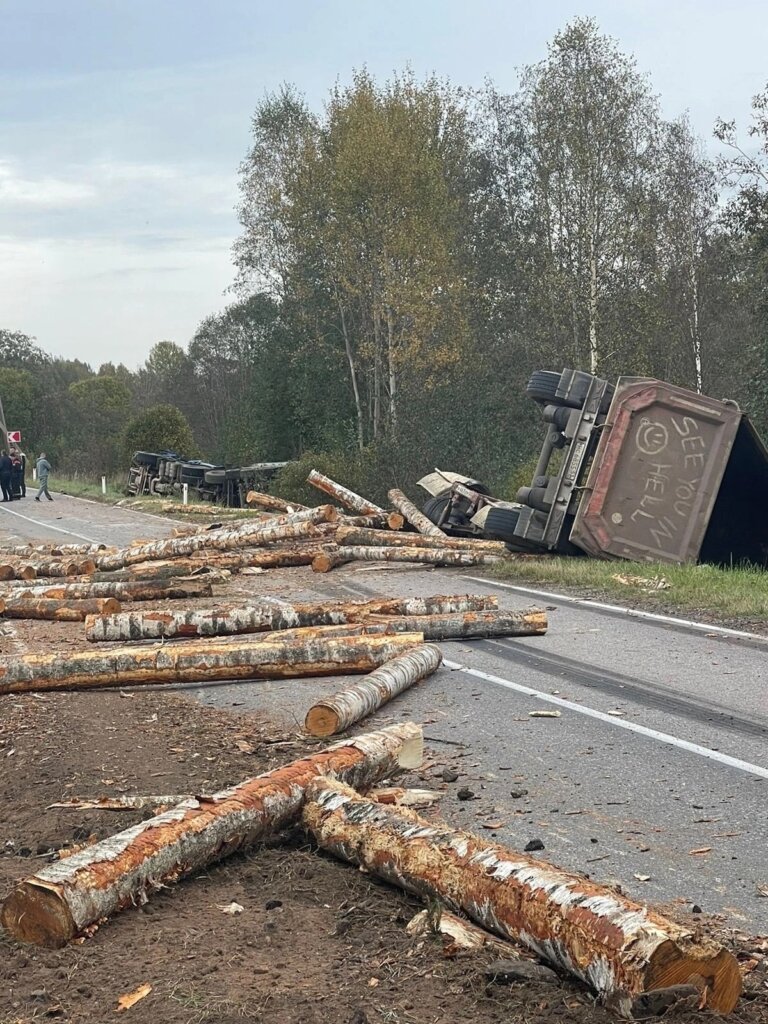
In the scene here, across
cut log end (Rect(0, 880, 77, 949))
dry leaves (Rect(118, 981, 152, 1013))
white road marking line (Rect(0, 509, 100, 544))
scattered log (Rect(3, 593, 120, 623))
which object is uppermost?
cut log end (Rect(0, 880, 77, 949))

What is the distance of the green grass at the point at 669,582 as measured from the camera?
38.0ft

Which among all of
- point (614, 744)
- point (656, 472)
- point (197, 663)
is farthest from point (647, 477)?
point (614, 744)

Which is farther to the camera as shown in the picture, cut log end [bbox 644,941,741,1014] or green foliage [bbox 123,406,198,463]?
green foliage [bbox 123,406,198,463]

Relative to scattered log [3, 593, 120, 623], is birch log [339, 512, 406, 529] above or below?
above

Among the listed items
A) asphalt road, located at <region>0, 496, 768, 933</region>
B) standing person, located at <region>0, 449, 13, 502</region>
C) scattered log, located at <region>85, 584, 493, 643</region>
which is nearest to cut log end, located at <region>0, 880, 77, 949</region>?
asphalt road, located at <region>0, 496, 768, 933</region>

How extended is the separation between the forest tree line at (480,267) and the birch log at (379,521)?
5.77m

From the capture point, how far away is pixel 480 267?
36.7 metres

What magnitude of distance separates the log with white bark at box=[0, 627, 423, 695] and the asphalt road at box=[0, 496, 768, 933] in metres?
0.17

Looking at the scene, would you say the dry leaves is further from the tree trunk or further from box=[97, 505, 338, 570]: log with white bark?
the tree trunk

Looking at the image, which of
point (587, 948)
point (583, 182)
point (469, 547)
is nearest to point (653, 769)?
point (587, 948)

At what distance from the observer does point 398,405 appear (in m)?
31.9

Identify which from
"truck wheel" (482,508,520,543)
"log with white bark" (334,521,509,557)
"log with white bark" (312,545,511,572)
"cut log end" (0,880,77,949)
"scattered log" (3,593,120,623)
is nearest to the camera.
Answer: "cut log end" (0,880,77,949)

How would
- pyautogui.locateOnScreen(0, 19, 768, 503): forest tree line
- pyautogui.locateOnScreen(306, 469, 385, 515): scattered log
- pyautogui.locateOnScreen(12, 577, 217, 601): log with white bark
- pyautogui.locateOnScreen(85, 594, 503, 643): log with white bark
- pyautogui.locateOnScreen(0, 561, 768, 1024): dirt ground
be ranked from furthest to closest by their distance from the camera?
pyautogui.locateOnScreen(0, 19, 768, 503): forest tree line → pyautogui.locateOnScreen(306, 469, 385, 515): scattered log → pyautogui.locateOnScreen(12, 577, 217, 601): log with white bark → pyautogui.locateOnScreen(85, 594, 503, 643): log with white bark → pyautogui.locateOnScreen(0, 561, 768, 1024): dirt ground

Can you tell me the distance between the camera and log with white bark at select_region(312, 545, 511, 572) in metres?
15.9
